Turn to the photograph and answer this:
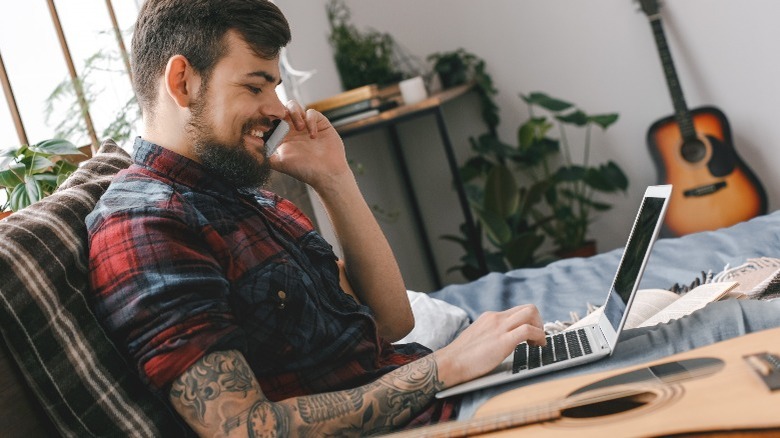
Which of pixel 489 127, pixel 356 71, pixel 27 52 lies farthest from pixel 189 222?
pixel 489 127

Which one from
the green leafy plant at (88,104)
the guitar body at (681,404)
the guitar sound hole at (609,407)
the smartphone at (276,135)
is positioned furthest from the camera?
the green leafy plant at (88,104)

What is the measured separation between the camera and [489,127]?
152 inches

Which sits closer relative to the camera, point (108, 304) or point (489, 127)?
point (108, 304)

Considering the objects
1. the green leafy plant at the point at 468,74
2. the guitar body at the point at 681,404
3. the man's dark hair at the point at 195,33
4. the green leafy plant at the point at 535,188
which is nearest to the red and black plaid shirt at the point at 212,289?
the man's dark hair at the point at 195,33

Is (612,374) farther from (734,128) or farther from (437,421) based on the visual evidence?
(734,128)

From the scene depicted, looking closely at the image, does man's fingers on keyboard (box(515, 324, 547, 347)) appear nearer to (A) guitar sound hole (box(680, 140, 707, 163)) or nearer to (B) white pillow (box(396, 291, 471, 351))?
(B) white pillow (box(396, 291, 471, 351))

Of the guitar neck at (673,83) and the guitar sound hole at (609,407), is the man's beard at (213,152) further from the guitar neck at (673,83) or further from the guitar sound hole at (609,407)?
the guitar neck at (673,83)

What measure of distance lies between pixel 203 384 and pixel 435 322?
85cm

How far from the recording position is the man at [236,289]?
3.49 feet

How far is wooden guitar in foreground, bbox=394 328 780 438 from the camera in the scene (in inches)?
30.3

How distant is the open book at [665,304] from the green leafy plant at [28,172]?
0.92 meters

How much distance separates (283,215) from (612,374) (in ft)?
2.16

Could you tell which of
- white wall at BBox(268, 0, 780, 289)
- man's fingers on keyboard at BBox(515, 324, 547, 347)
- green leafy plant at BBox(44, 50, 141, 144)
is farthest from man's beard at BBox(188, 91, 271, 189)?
white wall at BBox(268, 0, 780, 289)

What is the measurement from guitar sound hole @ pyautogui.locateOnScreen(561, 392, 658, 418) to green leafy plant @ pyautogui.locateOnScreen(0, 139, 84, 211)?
1.01 meters
